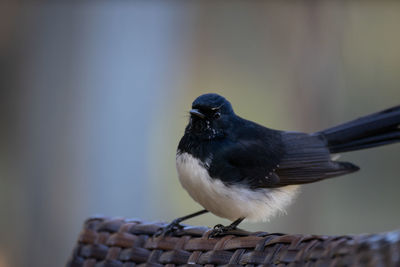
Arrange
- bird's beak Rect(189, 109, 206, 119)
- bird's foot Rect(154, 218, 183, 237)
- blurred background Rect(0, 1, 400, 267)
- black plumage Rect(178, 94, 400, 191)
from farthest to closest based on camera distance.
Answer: blurred background Rect(0, 1, 400, 267) → bird's beak Rect(189, 109, 206, 119) → black plumage Rect(178, 94, 400, 191) → bird's foot Rect(154, 218, 183, 237)

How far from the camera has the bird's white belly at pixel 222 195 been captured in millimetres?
2877

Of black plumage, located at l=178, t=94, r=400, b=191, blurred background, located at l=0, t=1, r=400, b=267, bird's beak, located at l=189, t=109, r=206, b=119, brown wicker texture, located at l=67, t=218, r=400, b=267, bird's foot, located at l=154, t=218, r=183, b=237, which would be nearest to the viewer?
brown wicker texture, located at l=67, t=218, r=400, b=267

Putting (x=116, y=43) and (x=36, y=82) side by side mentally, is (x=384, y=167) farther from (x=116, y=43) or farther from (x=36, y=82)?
(x=36, y=82)

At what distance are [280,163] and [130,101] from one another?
3084 mm

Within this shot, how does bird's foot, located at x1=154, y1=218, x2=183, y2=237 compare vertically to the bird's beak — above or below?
below

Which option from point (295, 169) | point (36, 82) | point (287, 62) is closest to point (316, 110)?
point (287, 62)

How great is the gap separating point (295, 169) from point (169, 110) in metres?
3.15

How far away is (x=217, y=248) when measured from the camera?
2084mm

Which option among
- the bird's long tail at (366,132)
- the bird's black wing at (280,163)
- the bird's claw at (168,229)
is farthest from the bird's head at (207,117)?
the bird's claw at (168,229)

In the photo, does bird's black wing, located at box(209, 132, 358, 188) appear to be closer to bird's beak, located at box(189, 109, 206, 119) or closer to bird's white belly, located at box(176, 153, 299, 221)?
bird's white belly, located at box(176, 153, 299, 221)

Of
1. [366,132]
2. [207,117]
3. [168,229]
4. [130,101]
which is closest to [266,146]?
[207,117]

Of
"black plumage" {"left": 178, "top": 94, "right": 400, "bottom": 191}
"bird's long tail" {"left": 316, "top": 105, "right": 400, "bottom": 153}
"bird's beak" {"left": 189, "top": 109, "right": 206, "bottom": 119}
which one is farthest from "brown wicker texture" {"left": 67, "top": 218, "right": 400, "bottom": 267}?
"bird's long tail" {"left": 316, "top": 105, "right": 400, "bottom": 153}

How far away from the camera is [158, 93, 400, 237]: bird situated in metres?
2.92

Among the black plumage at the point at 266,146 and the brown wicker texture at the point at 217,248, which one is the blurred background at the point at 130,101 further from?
the brown wicker texture at the point at 217,248
